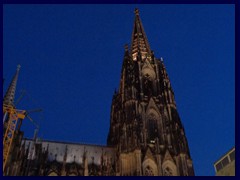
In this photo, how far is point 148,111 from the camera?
4328 centimetres

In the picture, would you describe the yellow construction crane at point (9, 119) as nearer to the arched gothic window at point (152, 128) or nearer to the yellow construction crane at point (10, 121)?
the yellow construction crane at point (10, 121)

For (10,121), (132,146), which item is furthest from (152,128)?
(10,121)

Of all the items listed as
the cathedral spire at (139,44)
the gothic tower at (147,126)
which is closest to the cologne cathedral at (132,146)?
the gothic tower at (147,126)

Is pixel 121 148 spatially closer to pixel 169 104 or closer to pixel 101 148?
pixel 101 148

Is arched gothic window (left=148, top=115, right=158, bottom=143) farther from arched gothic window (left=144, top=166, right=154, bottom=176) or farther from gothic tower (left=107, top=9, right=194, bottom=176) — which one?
arched gothic window (left=144, top=166, right=154, bottom=176)

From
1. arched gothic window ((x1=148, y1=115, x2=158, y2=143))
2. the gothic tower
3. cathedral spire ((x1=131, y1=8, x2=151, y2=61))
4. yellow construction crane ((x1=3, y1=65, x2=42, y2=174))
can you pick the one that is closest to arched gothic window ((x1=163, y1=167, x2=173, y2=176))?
the gothic tower

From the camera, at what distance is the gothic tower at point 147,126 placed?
37219mm

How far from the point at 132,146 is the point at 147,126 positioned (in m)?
5.06

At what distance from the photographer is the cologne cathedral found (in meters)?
37.0

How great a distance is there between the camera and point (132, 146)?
124 ft

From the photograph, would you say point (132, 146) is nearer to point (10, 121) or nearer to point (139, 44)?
point (10, 121)

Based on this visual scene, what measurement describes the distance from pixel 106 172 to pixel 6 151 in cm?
1279

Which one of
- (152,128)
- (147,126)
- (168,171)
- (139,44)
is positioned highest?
(139,44)

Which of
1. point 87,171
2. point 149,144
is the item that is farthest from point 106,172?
point 149,144
